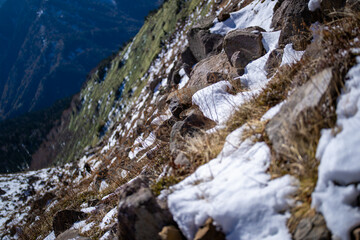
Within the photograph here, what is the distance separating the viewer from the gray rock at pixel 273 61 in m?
4.59

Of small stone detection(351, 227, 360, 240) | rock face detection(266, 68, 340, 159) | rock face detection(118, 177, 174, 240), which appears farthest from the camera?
rock face detection(118, 177, 174, 240)

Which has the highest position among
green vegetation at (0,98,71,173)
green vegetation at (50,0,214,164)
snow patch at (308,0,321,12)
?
green vegetation at (0,98,71,173)

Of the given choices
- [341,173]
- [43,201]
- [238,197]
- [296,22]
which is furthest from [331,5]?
[43,201]

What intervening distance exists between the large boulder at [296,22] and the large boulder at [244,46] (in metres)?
0.62

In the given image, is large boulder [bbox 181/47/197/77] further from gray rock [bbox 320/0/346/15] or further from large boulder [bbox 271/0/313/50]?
gray rock [bbox 320/0/346/15]

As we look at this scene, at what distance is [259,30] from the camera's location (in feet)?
20.4

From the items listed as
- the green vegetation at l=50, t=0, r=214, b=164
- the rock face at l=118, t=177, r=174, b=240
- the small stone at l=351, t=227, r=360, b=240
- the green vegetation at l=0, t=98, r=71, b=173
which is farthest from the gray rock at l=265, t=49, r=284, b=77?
the green vegetation at l=0, t=98, r=71, b=173

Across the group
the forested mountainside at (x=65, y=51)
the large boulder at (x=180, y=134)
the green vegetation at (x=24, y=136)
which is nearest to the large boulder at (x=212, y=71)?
the large boulder at (x=180, y=134)

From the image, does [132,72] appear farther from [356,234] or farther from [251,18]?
[356,234]

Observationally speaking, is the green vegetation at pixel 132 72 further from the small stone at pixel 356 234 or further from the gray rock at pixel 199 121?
the small stone at pixel 356 234

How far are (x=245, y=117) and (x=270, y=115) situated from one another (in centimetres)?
46

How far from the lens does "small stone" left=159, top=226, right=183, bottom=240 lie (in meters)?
2.22

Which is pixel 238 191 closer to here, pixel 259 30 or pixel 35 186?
pixel 259 30

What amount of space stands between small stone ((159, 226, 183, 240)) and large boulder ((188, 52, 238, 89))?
3761 millimetres
